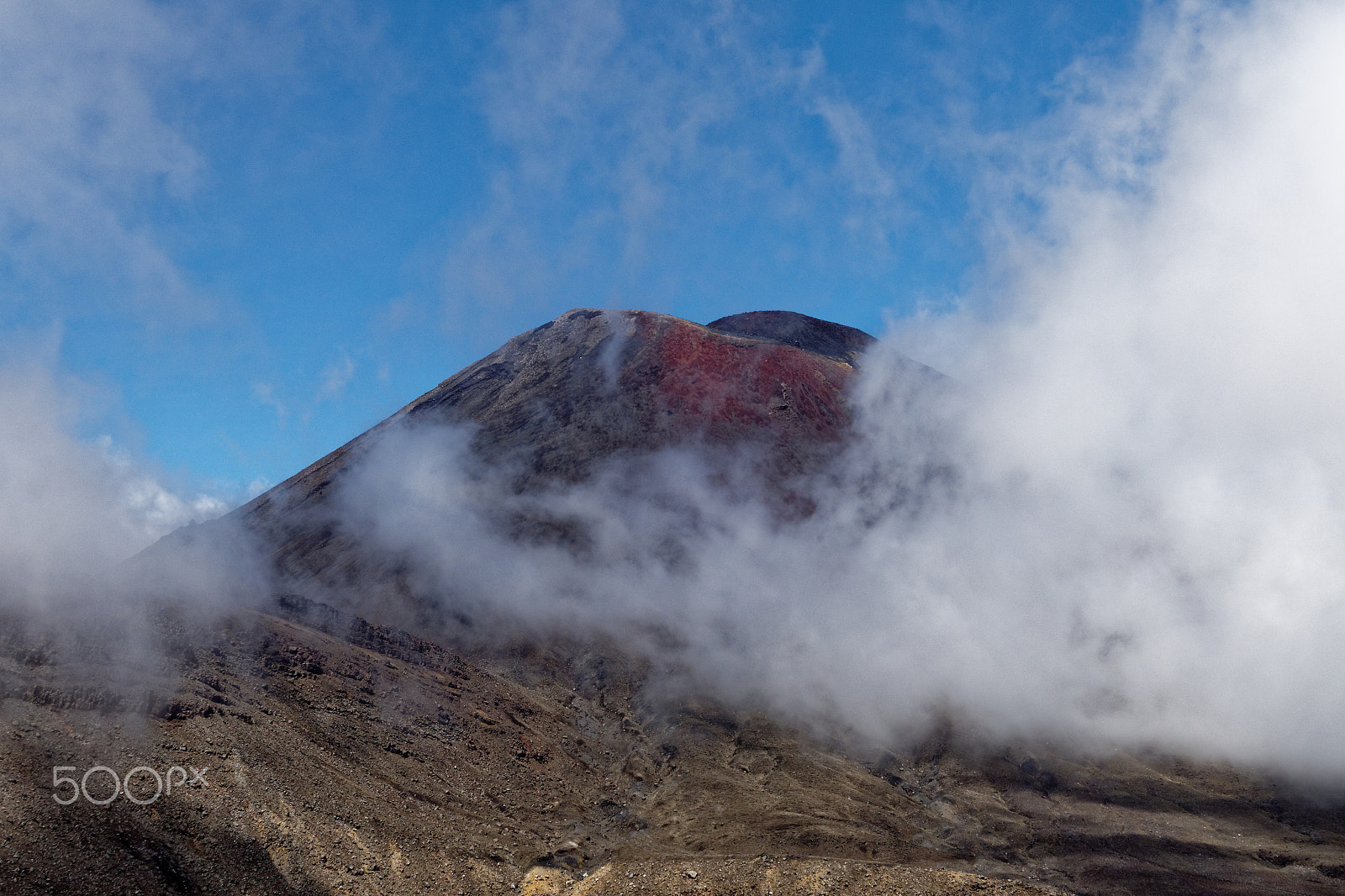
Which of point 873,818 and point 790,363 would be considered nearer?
point 873,818

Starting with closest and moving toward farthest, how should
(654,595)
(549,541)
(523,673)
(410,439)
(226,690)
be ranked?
(226,690) < (523,673) < (654,595) < (549,541) < (410,439)

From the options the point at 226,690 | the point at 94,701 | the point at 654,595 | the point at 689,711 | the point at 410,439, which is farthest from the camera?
the point at 410,439

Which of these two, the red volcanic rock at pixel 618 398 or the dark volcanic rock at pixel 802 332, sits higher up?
the dark volcanic rock at pixel 802 332

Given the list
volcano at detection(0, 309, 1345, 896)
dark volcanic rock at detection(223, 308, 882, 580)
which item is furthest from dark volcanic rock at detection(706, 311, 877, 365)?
volcano at detection(0, 309, 1345, 896)

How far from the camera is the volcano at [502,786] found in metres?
16.0

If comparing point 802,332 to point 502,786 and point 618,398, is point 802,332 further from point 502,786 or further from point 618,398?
point 502,786

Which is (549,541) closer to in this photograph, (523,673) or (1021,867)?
(523,673)

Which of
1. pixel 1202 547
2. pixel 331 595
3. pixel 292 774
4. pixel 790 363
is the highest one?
pixel 790 363

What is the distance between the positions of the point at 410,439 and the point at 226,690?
1357 inches

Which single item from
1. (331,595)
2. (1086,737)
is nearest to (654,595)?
(331,595)

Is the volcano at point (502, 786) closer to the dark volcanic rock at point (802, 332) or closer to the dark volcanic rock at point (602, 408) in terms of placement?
the dark volcanic rock at point (602, 408)

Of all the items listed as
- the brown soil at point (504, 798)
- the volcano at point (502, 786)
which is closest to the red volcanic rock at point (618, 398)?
the volcano at point (502, 786)

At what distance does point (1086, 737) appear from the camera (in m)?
26.9

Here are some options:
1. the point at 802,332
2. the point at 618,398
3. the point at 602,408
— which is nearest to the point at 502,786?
the point at 602,408
